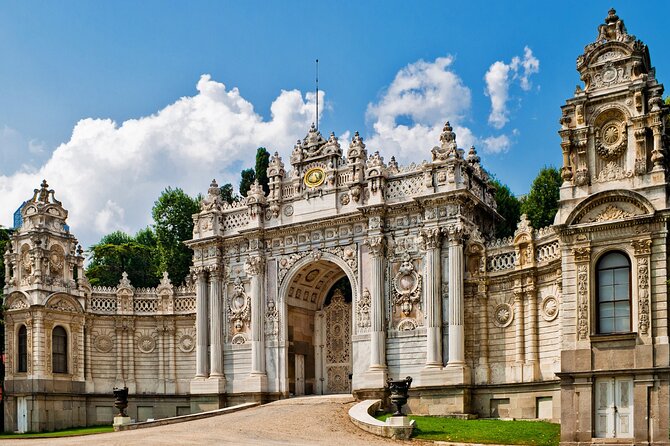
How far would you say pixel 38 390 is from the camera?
39.4m

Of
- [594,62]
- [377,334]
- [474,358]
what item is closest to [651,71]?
[594,62]

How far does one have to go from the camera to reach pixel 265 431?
29.1 m

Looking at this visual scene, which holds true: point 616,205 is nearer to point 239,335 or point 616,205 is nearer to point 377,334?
point 377,334

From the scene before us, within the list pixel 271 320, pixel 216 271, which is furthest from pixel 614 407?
pixel 216 271

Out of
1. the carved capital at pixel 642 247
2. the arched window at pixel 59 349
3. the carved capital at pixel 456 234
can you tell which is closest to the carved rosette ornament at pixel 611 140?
the carved capital at pixel 642 247

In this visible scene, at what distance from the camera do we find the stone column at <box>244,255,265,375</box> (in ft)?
128

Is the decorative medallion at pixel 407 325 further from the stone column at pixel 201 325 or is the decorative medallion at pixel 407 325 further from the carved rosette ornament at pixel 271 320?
the stone column at pixel 201 325

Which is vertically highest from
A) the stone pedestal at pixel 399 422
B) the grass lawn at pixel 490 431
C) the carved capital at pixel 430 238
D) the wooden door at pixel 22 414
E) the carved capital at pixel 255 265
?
the carved capital at pixel 430 238

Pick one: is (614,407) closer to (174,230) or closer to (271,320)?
(271,320)

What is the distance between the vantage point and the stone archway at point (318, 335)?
40188 millimetres

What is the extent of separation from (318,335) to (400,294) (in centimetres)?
750

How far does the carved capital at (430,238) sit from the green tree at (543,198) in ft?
52.6

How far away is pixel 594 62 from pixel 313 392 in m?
21.4

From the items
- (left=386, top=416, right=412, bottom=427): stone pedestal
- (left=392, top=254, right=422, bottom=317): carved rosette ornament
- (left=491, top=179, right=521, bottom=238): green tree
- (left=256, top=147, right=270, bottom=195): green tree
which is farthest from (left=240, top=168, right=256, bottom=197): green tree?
(left=386, top=416, right=412, bottom=427): stone pedestal
